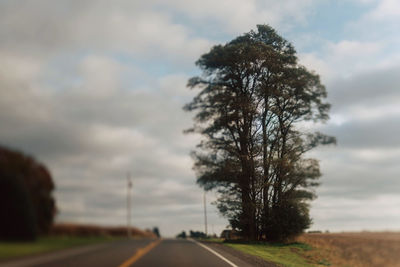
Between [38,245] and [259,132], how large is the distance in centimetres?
2578

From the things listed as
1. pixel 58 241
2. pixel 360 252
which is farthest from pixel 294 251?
pixel 58 241

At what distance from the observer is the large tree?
32938 millimetres

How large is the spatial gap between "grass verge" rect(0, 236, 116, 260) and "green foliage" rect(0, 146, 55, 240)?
0.60 ft

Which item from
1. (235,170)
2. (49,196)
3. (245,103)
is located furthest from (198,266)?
(245,103)

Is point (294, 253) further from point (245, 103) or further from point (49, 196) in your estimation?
point (49, 196)

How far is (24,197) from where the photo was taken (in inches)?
399

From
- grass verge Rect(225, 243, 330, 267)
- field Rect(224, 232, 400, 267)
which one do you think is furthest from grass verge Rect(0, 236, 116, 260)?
grass verge Rect(225, 243, 330, 267)

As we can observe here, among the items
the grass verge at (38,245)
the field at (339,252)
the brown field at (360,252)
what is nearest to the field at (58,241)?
the grass verge at (38,245)

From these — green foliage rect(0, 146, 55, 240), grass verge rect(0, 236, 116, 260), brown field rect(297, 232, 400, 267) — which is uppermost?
green foliage rect(0, 146, 55, 240)

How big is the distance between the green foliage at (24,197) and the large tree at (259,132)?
71.6 ft

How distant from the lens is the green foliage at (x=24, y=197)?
971cm

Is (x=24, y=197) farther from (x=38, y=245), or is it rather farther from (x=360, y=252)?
(x=360, y=252)

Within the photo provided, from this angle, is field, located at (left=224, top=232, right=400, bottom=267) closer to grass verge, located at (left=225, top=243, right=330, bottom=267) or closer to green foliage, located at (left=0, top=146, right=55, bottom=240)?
grass verge, located at (left=225, top=243, right=330, bottom=267)

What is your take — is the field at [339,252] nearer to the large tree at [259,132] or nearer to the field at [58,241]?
the large tree at [259,132]
